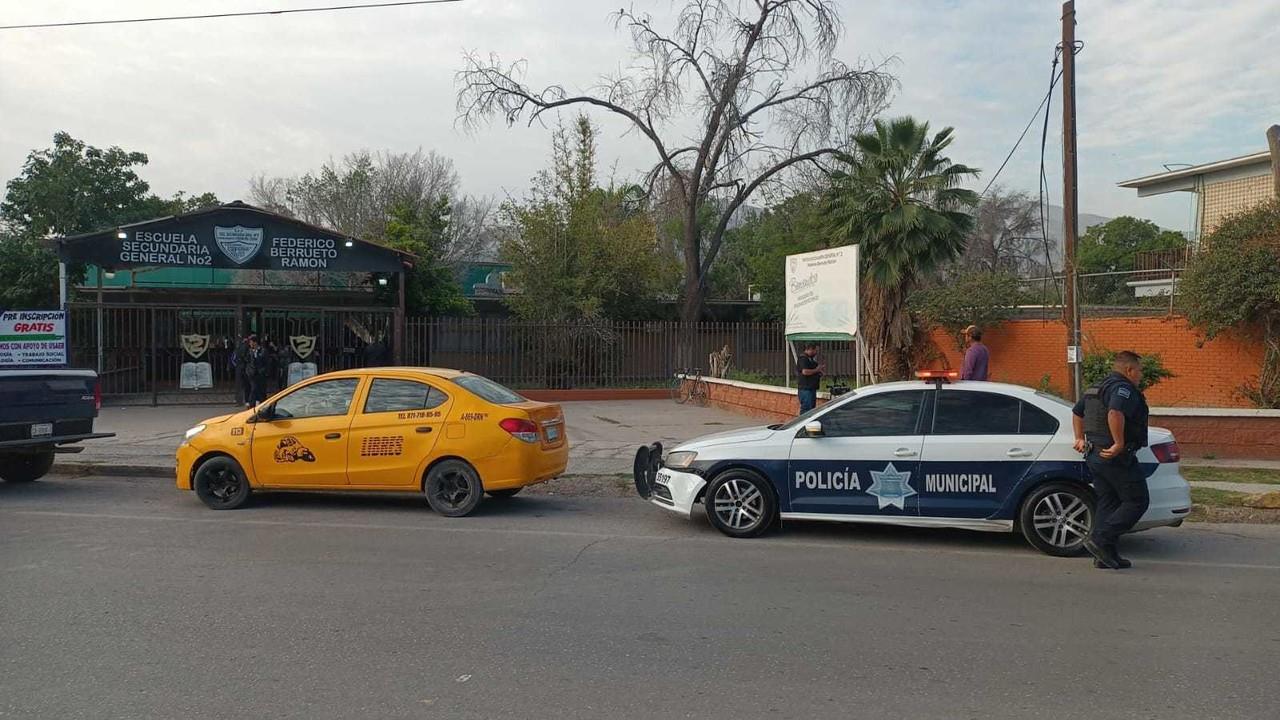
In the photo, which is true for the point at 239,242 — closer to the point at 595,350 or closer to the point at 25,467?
the point at 595,350

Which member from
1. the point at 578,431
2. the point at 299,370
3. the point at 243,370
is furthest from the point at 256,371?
the point at 578,431

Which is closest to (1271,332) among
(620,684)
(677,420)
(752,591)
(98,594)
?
(677,420)

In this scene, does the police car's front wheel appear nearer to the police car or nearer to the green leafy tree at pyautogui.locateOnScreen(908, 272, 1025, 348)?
the police car

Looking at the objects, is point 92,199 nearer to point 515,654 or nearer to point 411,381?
point 411,381

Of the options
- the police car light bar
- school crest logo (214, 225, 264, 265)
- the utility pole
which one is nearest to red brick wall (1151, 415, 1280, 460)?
the utility pole

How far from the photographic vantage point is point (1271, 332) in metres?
17.0

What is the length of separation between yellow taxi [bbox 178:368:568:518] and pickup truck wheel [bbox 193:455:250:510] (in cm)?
1

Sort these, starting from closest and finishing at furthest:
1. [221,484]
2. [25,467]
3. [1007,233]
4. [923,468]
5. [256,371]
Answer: [923,468], [221,484], [25,467], [256,371], [1007,233]

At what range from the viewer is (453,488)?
9.63 meters

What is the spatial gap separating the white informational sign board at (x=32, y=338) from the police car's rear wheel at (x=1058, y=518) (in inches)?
452

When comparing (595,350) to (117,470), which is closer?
(117,470)

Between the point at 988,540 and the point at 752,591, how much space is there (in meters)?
3.10

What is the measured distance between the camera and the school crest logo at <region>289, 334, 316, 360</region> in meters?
22.8

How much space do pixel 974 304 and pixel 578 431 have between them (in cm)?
999
